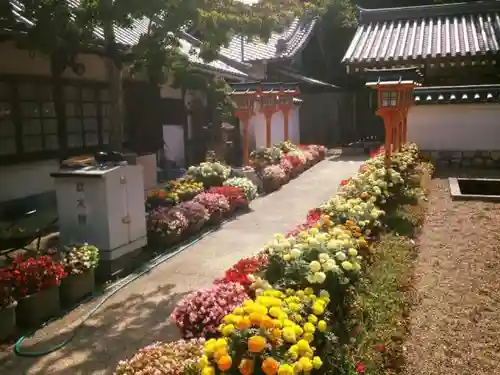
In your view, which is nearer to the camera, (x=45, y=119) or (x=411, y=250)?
(x=411, y=250)

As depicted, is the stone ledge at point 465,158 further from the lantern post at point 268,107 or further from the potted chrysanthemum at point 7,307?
the potted chrysanthemum at point 7,307

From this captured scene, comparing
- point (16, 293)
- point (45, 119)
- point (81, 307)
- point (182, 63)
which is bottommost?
point (81, 307)

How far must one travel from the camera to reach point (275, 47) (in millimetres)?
27219

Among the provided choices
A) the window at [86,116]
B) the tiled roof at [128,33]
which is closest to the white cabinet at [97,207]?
the tiled roof at [128,33]

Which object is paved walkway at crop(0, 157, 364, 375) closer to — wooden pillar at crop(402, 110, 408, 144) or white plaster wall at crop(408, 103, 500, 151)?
wooden pillar at crop(402, 110, 408, 144)

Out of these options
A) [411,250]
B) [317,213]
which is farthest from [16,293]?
[411,250]

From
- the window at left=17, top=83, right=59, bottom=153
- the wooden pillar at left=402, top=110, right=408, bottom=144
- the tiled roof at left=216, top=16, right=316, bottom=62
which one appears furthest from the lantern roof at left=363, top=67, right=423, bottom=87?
the tiled roof at left=216, top=16, right=316, bottom=62

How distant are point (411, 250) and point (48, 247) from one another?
6.11 meters

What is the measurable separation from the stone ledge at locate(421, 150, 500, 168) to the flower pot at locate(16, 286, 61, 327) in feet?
43.4

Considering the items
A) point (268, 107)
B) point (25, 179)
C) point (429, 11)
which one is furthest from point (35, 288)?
point (429, 11)

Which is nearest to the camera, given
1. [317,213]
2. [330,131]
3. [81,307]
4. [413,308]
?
[413,308]

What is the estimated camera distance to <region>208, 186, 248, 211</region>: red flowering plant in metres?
12.1

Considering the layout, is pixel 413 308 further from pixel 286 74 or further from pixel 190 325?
pixel 286 74

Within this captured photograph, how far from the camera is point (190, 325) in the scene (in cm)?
479
